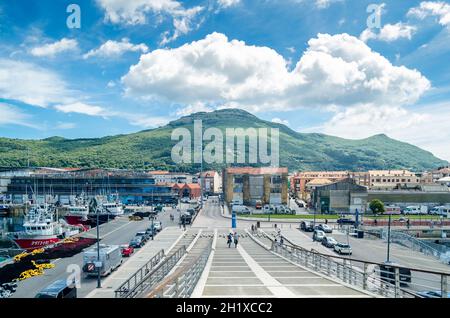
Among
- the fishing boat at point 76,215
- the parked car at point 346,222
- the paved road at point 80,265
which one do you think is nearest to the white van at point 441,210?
the parked car at point 346,222

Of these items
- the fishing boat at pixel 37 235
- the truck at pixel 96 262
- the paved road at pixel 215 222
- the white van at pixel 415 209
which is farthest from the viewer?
the white van at pixel 415 209

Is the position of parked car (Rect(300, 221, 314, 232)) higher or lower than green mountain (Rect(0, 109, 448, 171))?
lower

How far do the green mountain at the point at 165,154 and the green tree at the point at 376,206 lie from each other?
25158mm

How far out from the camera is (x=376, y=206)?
49.3m

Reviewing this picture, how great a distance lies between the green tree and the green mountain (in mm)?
25158

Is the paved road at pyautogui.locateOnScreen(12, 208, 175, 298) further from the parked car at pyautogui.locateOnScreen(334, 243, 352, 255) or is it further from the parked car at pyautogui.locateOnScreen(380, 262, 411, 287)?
the parked car at pyautogui.locateOnScreen(334, 243, 352, 255)

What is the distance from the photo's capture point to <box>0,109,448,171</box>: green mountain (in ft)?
285

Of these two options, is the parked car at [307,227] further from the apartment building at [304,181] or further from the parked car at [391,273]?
the apartment building at [304,181]

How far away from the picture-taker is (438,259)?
1039 inches

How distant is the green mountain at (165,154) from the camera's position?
285 feet

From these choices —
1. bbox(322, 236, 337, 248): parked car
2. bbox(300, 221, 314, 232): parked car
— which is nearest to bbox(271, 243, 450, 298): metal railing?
bbox(322, 236, 337, 248): parked car

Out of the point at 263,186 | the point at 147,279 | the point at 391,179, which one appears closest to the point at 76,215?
the point at 263,186

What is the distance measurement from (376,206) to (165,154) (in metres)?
99.3
